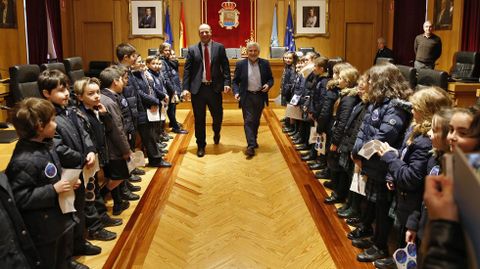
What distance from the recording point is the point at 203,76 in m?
6.29

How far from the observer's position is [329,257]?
326cm

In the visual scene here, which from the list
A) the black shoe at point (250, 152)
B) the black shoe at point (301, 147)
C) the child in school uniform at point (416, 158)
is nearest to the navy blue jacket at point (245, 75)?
the black shoe at point (250, 152)

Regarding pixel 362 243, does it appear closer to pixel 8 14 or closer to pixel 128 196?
pixel 128 196

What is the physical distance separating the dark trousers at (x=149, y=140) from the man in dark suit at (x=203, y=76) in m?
0.73

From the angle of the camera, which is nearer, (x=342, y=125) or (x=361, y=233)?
(x=361, y=233)

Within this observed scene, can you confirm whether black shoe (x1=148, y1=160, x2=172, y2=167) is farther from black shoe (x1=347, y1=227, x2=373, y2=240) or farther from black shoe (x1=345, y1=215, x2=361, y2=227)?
black shoe (x1=347, y1=227, x2=373, y2=240)

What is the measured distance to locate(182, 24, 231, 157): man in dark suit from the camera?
246 inches

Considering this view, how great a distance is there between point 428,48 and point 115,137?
20.3ft

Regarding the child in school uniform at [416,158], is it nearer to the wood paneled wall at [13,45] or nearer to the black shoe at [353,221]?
the black shoe at [353,221]

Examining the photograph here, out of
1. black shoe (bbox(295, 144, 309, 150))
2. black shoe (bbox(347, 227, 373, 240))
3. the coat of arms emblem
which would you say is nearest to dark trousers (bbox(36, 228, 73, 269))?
black shoe (bbox(347, 227, 373, 240))

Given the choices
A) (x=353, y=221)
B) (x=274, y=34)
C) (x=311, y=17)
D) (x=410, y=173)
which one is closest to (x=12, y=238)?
(x=410, y=173)

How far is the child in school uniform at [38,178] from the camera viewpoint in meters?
2.33

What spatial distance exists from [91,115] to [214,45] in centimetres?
306

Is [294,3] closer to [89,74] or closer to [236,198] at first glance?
[89,74]
